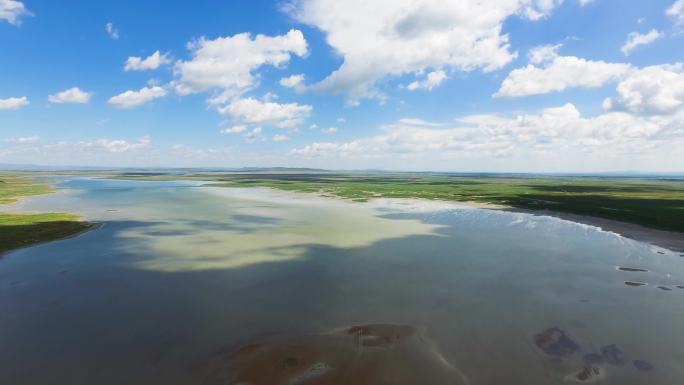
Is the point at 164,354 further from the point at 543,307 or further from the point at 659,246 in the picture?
the point at 659,246

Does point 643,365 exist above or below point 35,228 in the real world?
below

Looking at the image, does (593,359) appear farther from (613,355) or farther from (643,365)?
(643,365)

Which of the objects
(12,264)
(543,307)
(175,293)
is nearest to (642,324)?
(543,307)

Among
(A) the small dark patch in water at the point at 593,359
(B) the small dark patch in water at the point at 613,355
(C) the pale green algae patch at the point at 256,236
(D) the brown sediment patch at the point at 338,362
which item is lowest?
(D) the brown sediment patch at the point at 338,362

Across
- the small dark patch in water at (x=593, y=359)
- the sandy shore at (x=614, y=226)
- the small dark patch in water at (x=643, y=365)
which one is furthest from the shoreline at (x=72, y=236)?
the sandy shore at (x=614, y=226)

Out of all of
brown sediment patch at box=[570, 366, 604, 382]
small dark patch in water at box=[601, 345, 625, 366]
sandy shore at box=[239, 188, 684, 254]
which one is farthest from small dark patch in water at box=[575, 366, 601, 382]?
sandy shore at box=[239, 188, 684, 254]

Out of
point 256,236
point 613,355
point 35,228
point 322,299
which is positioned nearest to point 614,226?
point 613,355

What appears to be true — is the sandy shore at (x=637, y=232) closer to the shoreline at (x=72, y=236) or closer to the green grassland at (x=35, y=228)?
the shoreline at (x=72, y=236)
